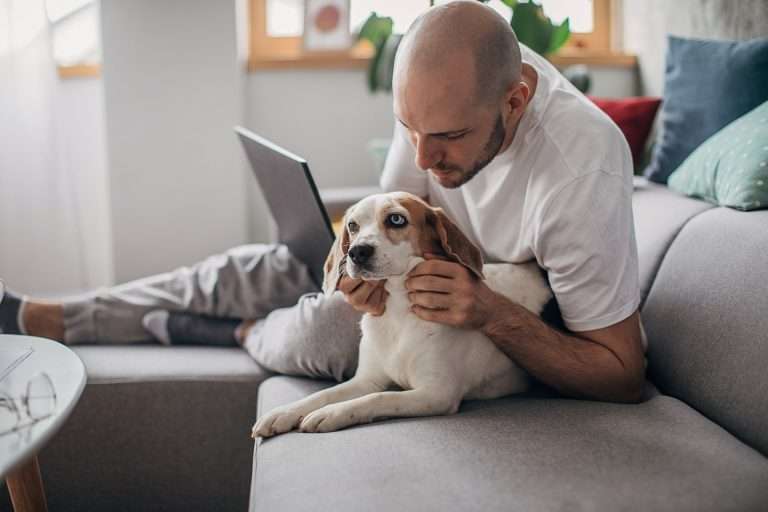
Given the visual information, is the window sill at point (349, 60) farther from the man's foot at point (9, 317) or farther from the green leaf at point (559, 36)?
the man's foot at point (9, 317)

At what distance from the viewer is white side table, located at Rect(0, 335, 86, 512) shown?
985mm

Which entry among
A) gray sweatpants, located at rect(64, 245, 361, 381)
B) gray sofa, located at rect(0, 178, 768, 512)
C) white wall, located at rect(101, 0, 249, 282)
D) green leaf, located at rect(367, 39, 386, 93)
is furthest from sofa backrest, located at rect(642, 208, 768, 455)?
white wall, located at rect(101, 0, 249, 282)

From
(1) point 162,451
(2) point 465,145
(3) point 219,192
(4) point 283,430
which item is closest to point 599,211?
(2) point 465,145

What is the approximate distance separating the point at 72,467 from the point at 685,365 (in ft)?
4.30

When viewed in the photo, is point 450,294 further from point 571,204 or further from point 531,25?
point 531,25

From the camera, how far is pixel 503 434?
1.39 metres

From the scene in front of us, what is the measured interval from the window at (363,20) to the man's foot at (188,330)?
5.08 ft

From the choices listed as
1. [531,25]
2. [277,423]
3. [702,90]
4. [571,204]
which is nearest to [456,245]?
[571,204]

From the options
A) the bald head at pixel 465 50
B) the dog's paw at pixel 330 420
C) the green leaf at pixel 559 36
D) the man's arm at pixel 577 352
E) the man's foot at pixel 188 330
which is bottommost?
the man's foot at pixel 188 330

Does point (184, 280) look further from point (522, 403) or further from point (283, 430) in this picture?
point (522, 403)

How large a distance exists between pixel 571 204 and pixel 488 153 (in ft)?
0.58

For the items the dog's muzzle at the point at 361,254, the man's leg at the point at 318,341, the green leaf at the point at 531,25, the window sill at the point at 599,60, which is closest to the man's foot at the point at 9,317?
the man's leg at the point at 318,341

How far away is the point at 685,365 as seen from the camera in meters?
1.62

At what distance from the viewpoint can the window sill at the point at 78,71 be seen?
133 inches
